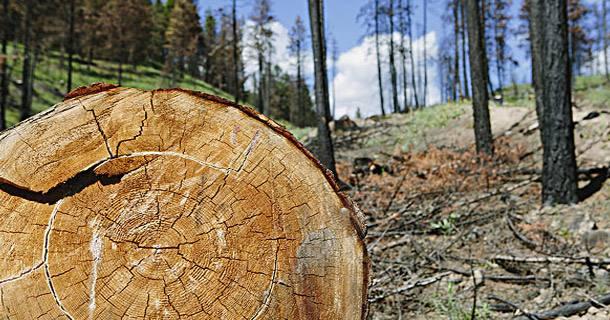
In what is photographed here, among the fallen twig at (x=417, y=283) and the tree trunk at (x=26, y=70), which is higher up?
the tree trunk at (x=26, y=70)

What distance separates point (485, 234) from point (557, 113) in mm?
2058

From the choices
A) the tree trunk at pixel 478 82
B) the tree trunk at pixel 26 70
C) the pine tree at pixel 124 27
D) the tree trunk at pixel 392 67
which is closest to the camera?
the tree trunk at pixel 478 82

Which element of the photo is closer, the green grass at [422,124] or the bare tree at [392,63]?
the green grass at [422,124]

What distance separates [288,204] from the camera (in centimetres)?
184

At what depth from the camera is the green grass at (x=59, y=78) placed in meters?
28.0

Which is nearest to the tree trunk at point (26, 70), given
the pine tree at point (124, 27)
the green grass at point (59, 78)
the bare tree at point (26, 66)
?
the bare tree at point (26, 66)

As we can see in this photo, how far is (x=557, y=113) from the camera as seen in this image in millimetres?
6602

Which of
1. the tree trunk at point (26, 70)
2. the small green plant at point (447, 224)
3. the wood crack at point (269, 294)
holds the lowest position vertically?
the small green plant at point (447, 224)

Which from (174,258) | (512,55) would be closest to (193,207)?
(174,258)

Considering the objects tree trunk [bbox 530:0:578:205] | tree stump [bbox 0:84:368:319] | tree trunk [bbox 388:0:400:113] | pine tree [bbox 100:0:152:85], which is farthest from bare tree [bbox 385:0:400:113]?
tree stump [bbox 0:84:368:319]

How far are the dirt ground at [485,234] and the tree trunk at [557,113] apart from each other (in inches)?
12.1

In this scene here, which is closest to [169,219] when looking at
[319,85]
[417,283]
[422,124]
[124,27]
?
[417,283]

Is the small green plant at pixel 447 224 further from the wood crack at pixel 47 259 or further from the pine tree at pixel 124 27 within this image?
the pine tree at pixel 124 27

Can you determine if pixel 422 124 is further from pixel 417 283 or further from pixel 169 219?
pixel 169 219
